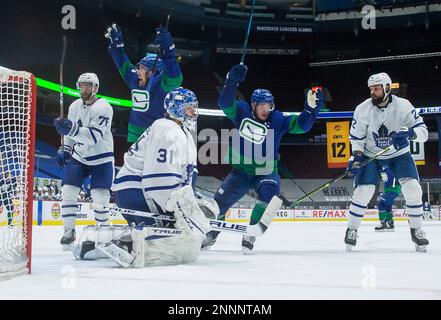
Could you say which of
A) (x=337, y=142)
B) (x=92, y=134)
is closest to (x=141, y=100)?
(x=92, y=134)

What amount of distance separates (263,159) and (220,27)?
16.9 metres

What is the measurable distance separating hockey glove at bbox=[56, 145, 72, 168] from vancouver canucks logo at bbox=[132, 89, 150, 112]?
27.8 inches

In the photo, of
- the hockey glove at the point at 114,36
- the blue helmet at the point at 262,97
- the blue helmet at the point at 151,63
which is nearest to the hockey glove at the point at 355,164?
the blue helmet at the point at 262,97

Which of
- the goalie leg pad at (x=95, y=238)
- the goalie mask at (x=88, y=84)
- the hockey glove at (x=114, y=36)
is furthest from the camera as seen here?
the hockey glove at (x=114, y=36)

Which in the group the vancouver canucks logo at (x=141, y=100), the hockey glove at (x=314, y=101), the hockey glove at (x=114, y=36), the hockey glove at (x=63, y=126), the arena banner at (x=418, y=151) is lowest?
the hockey glove at (x=63, y=126)

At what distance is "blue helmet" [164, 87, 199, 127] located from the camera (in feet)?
9.95

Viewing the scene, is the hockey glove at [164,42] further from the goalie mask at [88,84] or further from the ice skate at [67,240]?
the ice skate at [67,240]

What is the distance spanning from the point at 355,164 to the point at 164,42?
179cm

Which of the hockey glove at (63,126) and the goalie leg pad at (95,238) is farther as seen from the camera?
the hockey glove at (63,126)

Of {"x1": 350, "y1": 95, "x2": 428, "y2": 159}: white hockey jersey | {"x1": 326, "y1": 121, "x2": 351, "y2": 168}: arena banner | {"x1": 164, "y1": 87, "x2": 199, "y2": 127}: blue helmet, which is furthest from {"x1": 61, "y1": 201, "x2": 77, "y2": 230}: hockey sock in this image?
{"x1": 326, "y1": 121, "x2": 351, "y2": 168}: arena banner

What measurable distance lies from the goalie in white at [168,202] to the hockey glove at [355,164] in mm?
1478

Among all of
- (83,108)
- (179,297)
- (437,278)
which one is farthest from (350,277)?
(83,108)

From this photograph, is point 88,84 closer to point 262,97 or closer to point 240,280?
point 262,97

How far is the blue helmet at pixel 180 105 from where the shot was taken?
3.03 m
